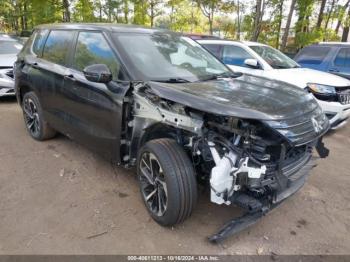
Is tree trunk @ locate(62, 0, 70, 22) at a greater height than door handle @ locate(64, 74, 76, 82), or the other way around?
tree trunk @ locate(62, 0, 70, 22)

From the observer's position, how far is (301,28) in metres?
15.2

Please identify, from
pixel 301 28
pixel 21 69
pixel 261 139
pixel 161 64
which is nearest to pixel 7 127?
pixel 21 69

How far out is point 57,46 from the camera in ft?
14.1

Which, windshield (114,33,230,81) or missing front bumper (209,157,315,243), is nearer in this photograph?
missing front bumper (209,157,315,243)

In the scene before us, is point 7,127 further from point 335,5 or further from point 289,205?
point 335,5

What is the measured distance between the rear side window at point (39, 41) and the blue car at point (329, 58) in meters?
6.44

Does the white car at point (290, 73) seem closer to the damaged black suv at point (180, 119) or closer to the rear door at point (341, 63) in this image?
the rear door at point (341, 63)

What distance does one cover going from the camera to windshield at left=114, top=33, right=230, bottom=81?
326 cm

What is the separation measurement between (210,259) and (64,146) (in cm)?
306

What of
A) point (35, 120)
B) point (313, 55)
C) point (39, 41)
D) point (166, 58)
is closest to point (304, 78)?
point (313, 55)

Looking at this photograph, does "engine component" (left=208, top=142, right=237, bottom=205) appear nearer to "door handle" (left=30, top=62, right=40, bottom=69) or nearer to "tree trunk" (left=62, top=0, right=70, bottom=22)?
"door handle" (left=30, top=62, right=40, bottom=69)

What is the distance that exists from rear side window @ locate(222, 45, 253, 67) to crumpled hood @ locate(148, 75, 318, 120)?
388 centimetres

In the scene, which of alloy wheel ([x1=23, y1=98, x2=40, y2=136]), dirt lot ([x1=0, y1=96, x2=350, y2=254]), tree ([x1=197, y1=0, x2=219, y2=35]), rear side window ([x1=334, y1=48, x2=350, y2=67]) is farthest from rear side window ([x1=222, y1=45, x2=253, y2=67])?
tree ([x1=197, y1=0, x2=219, y2=35])

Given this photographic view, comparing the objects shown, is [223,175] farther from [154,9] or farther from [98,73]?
[154,9]
